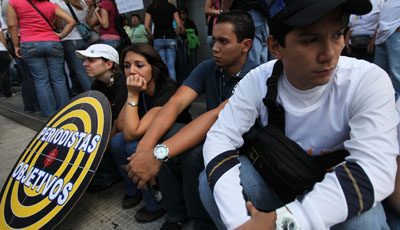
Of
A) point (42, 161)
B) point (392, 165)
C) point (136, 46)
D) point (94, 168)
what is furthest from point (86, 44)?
point (392, 165)

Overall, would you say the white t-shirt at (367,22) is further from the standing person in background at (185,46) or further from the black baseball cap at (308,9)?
the standing person in background at (185,46)

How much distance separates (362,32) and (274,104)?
8.16 ft

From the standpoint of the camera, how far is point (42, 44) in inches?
129

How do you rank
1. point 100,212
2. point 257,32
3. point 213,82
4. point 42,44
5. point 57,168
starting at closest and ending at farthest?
point 57,168 < point 213,82 < point 100,212 < point 257,32 < point 42,44

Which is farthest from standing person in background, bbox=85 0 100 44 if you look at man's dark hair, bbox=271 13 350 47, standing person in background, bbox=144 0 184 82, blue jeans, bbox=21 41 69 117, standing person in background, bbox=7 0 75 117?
man's dark hair, bbox=271 13 350 47

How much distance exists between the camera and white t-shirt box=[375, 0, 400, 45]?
2244mm

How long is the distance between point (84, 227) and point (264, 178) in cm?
147

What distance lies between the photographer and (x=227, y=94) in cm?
179

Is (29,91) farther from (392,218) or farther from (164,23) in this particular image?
(392,218)

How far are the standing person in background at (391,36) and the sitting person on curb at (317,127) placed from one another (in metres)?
1.87

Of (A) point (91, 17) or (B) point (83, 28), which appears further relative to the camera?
(A) point (91, 17)

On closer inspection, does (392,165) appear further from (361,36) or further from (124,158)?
(361,36)

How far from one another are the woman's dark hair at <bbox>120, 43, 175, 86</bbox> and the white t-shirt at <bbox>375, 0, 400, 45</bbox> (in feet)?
7.19

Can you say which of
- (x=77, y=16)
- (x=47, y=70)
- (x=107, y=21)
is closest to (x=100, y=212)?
(x=47, y=70)
